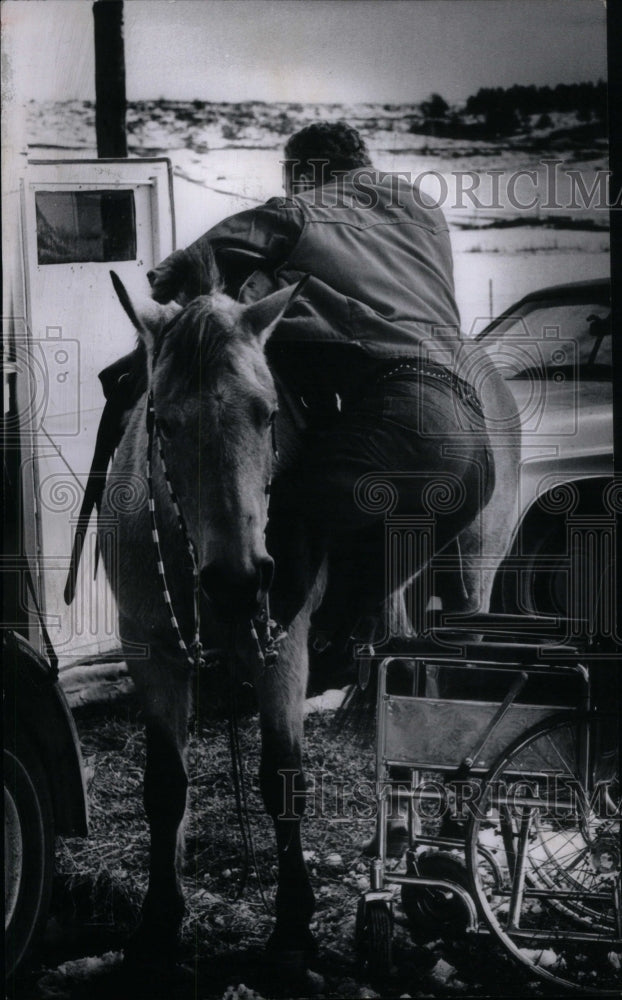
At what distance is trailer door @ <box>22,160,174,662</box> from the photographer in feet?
10.8

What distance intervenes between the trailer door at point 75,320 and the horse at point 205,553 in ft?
0.36

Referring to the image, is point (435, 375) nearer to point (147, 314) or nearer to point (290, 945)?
point (147, 314)

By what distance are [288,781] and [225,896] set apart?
17.9 inches

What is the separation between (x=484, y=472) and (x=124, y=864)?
1890 mm

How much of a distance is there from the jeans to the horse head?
0.61 feet

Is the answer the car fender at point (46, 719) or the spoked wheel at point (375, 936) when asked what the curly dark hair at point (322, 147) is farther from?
the spoked wheel at point (375, 936)

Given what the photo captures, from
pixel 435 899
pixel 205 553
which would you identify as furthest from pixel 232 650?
pixel 435 899

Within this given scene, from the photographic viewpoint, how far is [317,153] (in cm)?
332

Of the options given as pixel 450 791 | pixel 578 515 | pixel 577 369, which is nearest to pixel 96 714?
pixel 450 791

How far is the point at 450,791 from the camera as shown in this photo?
3268 mm

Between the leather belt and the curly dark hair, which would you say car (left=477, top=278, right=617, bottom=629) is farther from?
the curly dark hair

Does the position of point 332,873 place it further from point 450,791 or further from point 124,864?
point 124,864

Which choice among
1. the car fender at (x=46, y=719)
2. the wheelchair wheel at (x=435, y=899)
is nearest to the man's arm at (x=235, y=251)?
the car fender at (x=46, y=719)

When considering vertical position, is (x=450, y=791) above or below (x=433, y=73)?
below
